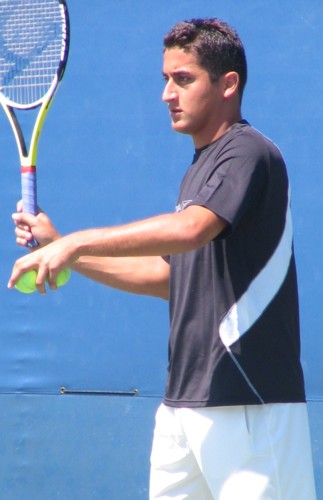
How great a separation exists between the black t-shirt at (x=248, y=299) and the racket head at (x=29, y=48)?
88 centimetres

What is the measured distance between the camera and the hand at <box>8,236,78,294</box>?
254 centimetres

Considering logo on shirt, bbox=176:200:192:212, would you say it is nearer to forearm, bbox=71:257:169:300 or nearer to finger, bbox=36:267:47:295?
forearm, bbox=71:257:169:300

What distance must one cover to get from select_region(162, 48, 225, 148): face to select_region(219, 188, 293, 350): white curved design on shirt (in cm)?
41

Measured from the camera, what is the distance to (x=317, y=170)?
396 centimetres

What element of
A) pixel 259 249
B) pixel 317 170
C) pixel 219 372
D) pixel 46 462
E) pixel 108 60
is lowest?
pixel 46 462

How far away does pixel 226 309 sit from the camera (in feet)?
9.18

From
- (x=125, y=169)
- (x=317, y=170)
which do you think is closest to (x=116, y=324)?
(x=125, y=169)

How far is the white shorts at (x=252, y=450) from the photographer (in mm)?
2752

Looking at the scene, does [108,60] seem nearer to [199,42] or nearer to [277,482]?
[199,42]

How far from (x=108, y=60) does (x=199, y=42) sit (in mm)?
1201

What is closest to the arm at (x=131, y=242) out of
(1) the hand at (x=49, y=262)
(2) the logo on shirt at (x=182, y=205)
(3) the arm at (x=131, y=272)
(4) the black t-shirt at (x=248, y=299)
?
(1) the hand at (x=49, y=262)

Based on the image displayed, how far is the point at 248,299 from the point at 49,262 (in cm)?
53

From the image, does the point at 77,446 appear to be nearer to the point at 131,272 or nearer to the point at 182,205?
the point at 131,272

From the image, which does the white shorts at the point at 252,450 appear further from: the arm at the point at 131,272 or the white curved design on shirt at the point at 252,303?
the arm at the point at 131,272
